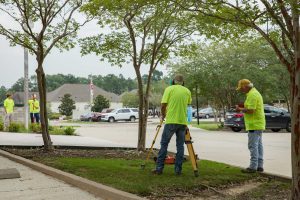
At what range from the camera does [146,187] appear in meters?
6.82

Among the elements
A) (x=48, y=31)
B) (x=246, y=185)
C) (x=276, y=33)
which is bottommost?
(x=246, y=185)

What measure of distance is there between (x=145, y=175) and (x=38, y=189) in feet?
6.13

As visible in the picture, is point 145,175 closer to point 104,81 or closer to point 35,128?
point 35,128

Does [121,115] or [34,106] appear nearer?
[34,106]

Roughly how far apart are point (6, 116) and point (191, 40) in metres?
12.9

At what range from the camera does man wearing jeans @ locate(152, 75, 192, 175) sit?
804 cm

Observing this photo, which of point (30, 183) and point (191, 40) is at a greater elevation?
point (191, 40)

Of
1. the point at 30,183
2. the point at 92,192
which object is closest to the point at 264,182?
the point at 92,192

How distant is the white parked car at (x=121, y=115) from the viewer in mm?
51062

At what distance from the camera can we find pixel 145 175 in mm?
7977

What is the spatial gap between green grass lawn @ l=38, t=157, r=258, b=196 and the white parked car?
40.9m

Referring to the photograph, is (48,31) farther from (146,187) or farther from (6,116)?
(6,116)

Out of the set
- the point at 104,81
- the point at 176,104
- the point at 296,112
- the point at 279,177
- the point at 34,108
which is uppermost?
the point at 104,81

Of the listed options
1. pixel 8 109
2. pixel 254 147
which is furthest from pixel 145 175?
pixel 8 109
